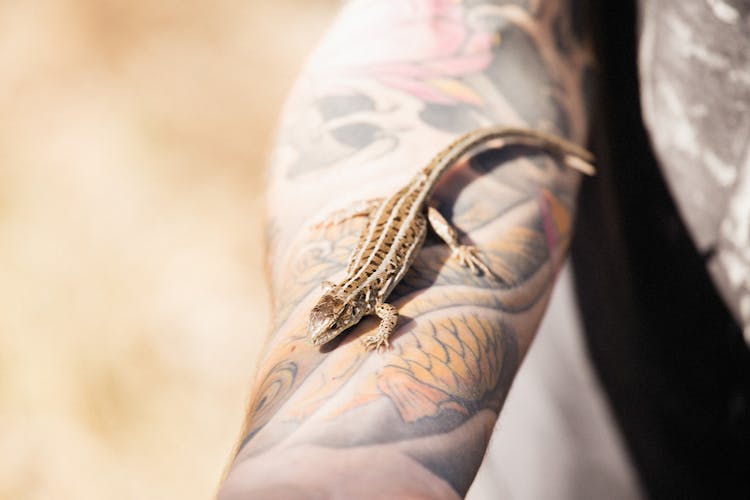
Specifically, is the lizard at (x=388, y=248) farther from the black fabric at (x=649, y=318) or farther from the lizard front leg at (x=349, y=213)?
the black fabric at (x=649, y=318)

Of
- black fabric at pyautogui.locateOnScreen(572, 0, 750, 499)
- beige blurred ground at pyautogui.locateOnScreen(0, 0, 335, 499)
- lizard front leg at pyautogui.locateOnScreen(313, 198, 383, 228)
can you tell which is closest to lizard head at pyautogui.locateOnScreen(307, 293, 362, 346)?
lizard front leg at pyautogui.locateOnScreen(313, 198, 383, 228)

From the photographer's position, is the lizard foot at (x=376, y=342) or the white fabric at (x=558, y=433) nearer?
the lizard foot at (x=376, y=342)

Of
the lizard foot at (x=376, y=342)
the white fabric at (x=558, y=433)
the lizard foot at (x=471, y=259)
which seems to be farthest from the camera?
the white fabric at (x=558, y=433)

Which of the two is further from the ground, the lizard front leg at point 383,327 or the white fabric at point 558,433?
the lizard front leg at point 383,327

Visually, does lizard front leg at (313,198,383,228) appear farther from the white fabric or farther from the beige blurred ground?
the beige blurred ground

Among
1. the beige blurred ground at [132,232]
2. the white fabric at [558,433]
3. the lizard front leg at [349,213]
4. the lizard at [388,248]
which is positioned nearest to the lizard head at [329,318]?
the lizard at [388,248]

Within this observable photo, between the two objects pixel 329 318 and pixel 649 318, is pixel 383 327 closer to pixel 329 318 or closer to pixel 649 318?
pixel 329 318
